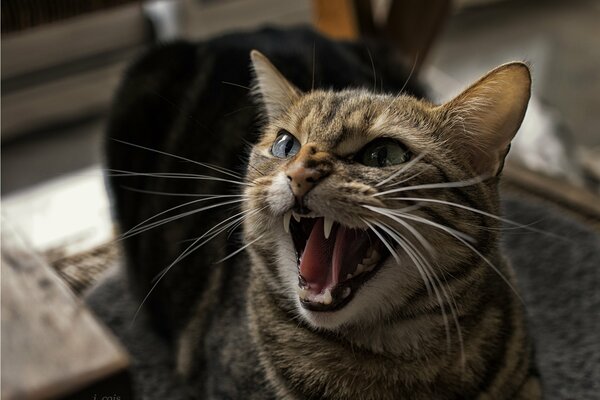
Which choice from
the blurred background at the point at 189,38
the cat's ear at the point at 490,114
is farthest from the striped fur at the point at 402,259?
the blurred background at the point at 189,38

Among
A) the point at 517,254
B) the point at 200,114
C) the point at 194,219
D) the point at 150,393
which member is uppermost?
the point at 200,114

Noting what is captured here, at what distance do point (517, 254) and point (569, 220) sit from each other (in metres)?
0.12

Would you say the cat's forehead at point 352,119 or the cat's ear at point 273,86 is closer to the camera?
the cat's forehead at point 352,119

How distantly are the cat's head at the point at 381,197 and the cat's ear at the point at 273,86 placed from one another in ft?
0.28

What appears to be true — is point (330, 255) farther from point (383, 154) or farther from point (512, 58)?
point (512, 58)

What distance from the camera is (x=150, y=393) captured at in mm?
1183

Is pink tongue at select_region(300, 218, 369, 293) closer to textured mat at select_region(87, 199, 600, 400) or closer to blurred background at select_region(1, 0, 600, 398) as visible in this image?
blurred background at select_region(1, 0, 600, 398)

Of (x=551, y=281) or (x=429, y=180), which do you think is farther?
(x=551, y=281)

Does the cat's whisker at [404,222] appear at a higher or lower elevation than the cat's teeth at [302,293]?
higher

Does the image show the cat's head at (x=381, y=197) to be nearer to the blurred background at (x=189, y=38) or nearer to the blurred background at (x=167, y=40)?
the blurred background at (x=167, y=40)

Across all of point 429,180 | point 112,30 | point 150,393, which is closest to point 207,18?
point 112,30

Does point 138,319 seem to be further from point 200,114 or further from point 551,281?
point 551,281

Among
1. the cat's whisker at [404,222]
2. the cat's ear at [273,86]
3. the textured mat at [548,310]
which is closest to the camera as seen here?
the cat's whisker at [404,222]

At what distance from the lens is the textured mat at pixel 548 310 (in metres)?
1.19
